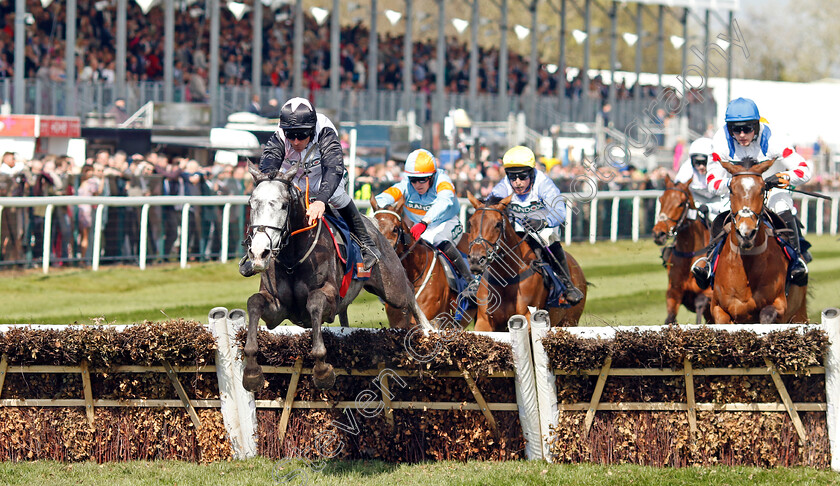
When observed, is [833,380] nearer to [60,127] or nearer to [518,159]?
[518,159]

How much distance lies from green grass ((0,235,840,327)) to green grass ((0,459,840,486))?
3741mm

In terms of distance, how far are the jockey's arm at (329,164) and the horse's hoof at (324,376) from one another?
0.98 meters

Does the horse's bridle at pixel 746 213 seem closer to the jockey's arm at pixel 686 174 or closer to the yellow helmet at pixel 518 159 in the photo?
the yellow helmet at pixel 518 159

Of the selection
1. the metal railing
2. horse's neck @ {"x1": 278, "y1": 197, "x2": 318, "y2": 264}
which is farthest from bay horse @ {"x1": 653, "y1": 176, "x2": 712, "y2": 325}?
horse's neck @ {"x1": 278, "y1": 197, "x2": 318, "y2": 264}

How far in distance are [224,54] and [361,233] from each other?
17334 millimetres

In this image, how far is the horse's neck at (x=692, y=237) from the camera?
10656mm

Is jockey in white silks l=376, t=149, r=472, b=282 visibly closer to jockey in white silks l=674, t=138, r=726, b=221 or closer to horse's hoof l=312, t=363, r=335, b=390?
horse's hoof l=312, t=363, r=335, b=390

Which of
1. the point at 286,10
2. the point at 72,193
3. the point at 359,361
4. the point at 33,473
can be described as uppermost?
the point at 286,10

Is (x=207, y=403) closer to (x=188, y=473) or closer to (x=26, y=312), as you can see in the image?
(x=188, y=473)

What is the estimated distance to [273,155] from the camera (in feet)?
20.9

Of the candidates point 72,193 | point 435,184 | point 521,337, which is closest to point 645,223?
point 72,193

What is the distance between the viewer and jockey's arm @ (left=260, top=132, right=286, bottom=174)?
630 cm

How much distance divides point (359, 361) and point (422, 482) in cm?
81

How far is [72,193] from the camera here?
1366 centimetres
